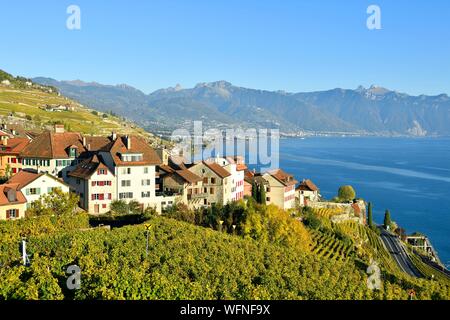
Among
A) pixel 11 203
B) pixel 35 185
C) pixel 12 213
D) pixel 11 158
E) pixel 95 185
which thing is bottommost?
pixel 12 213

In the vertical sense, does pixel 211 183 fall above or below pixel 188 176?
below

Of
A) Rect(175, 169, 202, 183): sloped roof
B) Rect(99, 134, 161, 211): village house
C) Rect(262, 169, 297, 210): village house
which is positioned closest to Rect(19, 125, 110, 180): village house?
Rect(99, 134, 161, 211): village house

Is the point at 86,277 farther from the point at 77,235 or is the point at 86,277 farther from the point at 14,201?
the point at 14,201

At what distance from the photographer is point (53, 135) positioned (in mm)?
44375

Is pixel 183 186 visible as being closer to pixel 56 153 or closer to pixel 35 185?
pixel 56 153

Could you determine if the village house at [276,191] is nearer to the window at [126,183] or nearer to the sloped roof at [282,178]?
the sloped roof at [282,178]

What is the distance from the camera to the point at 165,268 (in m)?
21.4

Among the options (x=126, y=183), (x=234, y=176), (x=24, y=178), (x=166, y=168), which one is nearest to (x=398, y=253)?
(x=234, y=176)

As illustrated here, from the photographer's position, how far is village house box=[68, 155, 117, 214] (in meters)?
39.2

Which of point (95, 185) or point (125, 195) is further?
point (125, 195)

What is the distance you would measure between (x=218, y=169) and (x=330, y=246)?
1297cm

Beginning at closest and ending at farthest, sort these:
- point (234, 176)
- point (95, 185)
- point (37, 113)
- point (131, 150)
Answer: point (95, 185) < point (131, 150) < point (234, 176) < point (37, 113)

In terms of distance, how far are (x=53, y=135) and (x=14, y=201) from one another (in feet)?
44.8
